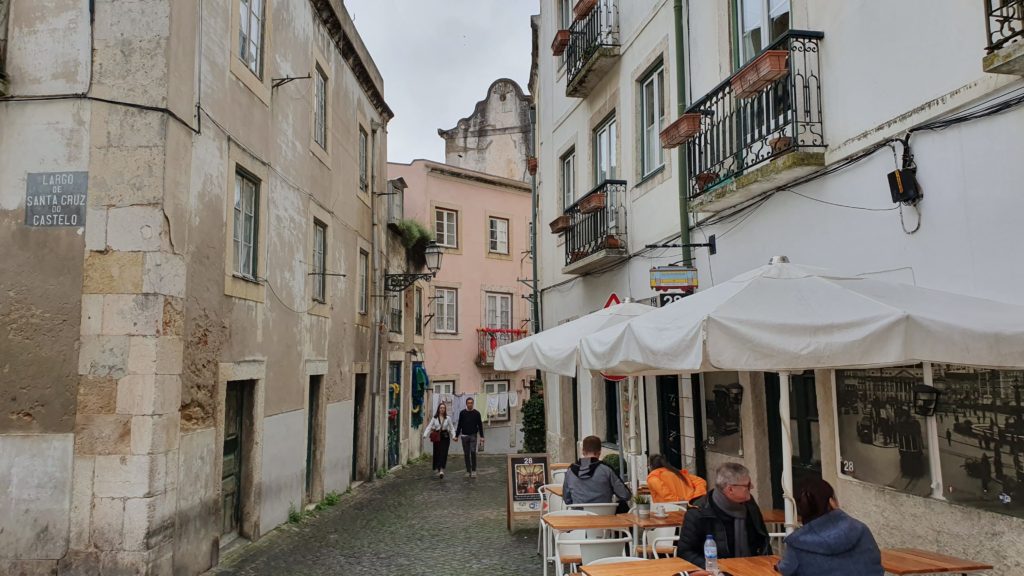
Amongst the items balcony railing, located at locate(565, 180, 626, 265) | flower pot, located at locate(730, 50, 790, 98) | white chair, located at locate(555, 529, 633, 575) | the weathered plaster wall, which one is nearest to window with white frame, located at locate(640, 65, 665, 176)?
balcony railing, located at locate(565, 180, 626, 265)

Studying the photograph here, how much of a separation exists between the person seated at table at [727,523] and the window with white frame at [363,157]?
1321 centimetres

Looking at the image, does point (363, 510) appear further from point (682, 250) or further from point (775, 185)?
point (775, 185)

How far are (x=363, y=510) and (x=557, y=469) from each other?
4276 millimetres

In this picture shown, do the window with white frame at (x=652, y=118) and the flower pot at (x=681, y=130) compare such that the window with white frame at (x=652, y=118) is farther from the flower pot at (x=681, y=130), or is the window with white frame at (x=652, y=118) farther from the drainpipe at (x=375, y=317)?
the drainpipe at (x=375, y=317)

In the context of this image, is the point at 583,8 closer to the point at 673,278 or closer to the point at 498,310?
the point at 673,278

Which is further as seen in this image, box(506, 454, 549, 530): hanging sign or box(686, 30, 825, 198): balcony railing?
box(506, 454, 549, 530): hanging sign

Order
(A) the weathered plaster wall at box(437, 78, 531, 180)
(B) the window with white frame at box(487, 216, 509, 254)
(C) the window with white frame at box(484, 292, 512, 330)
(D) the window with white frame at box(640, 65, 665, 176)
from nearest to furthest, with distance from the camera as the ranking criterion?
1. (D) the window with white frame at box(640, 65, 665, 176)
2. (C) the window with white frame at box(484, 292, 512, 330)
3. (B) the window with white frame at box(487, 216, 509, 254)
4. (A) the weathered plaster wall at box(437, 78, 531, 180)

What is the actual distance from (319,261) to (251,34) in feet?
14.7

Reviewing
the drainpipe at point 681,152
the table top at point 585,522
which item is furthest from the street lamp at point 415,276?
the table top at point 585,522

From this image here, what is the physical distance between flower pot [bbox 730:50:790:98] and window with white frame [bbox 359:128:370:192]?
11.1 metres

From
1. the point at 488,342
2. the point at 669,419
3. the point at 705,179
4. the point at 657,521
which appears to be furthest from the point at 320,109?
the point at 488,342

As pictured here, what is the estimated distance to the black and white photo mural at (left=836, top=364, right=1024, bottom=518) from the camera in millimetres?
4746

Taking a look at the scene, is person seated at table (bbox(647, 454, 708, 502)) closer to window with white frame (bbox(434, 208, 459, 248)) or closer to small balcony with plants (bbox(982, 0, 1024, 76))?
small balcony with plants (bbox(982, 0, 1024, 76))

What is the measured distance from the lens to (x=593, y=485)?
24.2 feet
